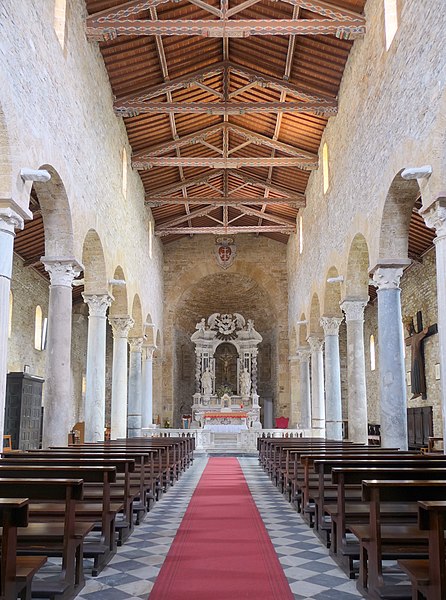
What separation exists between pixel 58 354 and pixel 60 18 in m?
6.34

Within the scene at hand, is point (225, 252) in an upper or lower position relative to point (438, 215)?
upper

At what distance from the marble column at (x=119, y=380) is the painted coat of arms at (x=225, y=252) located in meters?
10.9

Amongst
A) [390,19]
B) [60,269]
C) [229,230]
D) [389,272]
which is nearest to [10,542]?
[60,269]

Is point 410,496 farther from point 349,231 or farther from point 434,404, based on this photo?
point 434,404

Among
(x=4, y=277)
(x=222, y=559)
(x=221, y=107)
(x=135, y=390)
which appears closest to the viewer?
(x=222, y=559)

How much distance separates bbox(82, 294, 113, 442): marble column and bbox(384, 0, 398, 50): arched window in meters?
8.81

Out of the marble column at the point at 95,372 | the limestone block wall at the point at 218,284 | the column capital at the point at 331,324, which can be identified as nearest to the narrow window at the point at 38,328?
the marble column at the point at 95,372

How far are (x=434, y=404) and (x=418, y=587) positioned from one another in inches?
649

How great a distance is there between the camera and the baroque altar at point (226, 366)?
29234 millimetres

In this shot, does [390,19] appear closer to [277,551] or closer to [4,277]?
[4,277]

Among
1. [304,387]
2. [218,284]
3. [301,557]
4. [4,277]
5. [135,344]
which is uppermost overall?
[218,284]

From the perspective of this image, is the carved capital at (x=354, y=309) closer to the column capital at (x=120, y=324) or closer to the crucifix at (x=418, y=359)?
the crucifix at (x=418, y=359)

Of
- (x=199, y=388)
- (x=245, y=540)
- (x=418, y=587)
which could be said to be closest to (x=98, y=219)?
(x=245, y=540)

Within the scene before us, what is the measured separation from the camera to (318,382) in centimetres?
2339
